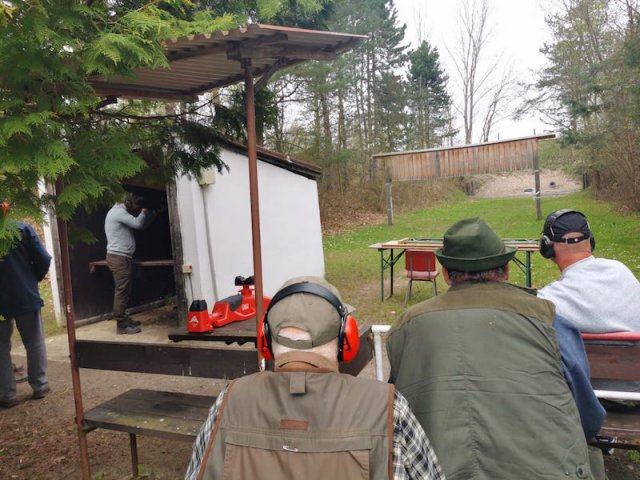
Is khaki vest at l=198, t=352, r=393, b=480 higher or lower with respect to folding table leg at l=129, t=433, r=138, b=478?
higher

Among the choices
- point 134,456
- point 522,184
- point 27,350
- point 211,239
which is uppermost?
point 522,184

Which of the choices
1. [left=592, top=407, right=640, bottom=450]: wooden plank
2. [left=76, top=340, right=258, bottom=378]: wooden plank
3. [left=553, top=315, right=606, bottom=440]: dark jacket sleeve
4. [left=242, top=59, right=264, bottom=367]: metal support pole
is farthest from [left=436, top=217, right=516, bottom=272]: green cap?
[left=242, top=59, right=264, bottom=367]: metal support pole

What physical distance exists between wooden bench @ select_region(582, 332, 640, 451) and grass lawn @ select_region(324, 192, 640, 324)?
4.93 meters

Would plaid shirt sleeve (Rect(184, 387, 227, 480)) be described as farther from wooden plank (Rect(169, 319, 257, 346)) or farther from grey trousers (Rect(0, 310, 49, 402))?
grey trousers (Rect(0, 310, 49, 402))

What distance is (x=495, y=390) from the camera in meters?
1.67

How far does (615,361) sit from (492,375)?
3.99ft

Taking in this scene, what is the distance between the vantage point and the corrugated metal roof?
3047 millimetres

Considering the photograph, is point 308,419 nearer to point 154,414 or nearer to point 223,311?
point 154,414

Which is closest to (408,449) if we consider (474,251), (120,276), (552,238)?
(474,251)

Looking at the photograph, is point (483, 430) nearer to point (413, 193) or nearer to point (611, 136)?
point (611, 136)

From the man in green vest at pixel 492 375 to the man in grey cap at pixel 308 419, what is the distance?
0.28 meters

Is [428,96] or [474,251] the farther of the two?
[428,96]

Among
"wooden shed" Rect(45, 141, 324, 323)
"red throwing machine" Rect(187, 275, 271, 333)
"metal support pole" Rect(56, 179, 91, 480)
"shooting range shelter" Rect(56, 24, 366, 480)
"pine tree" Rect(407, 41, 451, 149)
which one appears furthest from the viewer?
"pine tree" Rect(407, 41, 451, 149)

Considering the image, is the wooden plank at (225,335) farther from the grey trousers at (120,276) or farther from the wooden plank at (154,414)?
the grey trousers at (120,276)
